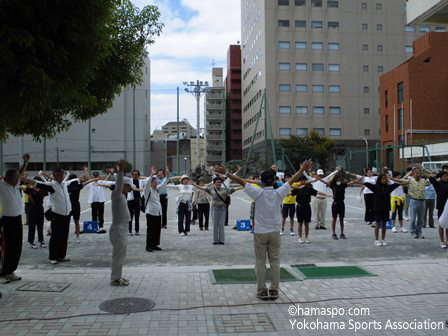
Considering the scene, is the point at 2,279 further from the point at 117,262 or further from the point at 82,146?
the point at 82,146

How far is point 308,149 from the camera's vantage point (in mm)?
56219

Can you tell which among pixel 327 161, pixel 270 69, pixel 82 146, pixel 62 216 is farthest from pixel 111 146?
pixel 62 216

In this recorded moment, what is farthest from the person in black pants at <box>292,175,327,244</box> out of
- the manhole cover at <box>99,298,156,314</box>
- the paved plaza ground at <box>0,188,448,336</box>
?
the manhole cover at <box>99,298,156,314</box>

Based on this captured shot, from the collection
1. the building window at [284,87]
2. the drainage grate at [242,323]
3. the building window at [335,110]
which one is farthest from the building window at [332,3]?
the drainage grate at [242,323]

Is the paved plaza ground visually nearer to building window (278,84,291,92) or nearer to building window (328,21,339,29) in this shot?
building window (278,84,291,92)

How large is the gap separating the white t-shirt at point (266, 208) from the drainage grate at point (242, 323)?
1271mm

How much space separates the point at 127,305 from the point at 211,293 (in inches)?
50.8

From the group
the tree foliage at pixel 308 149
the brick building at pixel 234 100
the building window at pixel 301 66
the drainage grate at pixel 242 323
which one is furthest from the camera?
the brick building at pixel 234 100

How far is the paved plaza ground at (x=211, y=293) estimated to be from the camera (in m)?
5.11

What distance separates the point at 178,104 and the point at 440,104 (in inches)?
1293

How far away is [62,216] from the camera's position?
8.72 metres

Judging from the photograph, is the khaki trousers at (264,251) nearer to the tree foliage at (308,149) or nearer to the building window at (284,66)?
the tree foliage at (308,149)

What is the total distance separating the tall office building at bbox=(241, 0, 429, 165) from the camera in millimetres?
65750

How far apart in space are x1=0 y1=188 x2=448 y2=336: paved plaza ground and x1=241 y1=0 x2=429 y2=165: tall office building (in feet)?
186
